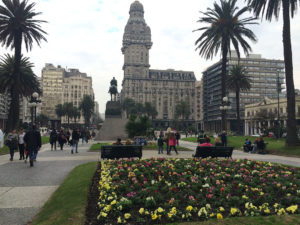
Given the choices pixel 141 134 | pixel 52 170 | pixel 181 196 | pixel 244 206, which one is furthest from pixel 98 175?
pixel 141 134

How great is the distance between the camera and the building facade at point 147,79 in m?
165

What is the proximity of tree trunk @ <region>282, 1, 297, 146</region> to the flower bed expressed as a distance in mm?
14933

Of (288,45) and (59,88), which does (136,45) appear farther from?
(288,45)

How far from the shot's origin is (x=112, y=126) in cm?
4300

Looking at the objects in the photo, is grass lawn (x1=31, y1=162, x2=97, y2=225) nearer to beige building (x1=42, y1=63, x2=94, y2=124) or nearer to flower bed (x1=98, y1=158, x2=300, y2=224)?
flower bed (x1=98, y1=158, x2=300, y2=224)

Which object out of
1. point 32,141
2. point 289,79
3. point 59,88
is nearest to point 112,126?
point 289,79

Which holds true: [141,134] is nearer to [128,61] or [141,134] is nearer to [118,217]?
[118,217]

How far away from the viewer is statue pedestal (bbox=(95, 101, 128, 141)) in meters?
40.4

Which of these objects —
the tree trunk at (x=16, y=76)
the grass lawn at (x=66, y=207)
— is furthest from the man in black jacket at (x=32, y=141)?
the tree trunk at (x=16, y=76)

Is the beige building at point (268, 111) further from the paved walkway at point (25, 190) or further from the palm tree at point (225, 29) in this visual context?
the paved walkway at point (25, 190)

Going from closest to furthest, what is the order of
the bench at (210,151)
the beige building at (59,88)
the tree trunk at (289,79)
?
the bench at (210,151)
the tree trunk at (289,79)
the beige building at (59,88)

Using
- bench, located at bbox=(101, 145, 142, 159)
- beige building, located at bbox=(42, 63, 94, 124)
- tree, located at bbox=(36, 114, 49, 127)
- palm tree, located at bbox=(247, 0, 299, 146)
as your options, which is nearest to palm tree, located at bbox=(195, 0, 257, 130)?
palm tree, located at bbox=(247, 0, 299, 146)

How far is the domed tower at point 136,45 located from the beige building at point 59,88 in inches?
1361

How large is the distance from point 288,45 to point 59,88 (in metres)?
179
